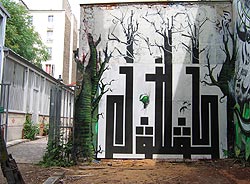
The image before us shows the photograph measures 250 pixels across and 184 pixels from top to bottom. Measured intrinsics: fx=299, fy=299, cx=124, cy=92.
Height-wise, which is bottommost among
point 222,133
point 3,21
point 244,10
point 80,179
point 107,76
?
point 80,179

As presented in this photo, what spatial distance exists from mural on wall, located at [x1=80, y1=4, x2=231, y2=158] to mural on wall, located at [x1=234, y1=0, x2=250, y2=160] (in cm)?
41

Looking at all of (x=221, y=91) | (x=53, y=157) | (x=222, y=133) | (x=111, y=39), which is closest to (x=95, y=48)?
(x=111, y=39)

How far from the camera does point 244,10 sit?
817cm

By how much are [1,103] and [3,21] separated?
3466 millimetres

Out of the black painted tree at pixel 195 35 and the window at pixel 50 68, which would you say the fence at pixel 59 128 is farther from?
the window at pixel 50 68

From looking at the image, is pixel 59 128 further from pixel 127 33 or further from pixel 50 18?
pixel 50 18

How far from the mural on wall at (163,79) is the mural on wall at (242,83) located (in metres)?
0.41

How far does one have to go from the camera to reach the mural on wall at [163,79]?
28.9 feet

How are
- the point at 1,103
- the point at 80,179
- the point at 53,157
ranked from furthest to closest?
the point at 1,103
the point at 53,157
the point at 80,179

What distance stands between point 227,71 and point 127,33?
127 inches

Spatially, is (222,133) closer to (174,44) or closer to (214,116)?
(214,116)

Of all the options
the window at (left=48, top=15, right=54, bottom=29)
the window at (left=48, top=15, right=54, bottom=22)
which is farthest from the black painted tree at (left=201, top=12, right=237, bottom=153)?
the window at (left=48, top=15, right=54, bottom=22)

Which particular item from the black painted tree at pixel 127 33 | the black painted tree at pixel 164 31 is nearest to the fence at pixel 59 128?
the black painted tree at pixel 127 33

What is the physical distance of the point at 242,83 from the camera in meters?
8.30
